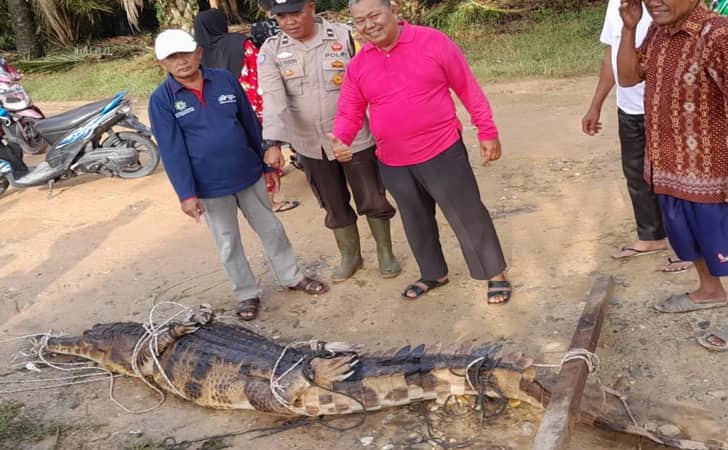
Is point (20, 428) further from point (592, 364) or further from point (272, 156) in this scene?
point (592, 364)

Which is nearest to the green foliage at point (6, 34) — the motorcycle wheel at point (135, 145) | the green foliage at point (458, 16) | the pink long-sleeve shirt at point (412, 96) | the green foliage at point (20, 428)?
the green foliage at point (458, 16)

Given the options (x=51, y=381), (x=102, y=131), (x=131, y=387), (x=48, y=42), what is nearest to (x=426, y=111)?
(x=131, y=387)

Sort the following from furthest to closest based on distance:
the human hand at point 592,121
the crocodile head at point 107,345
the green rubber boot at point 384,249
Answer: the green rubber boot at point 384,249 < the human hand at point 592,121 < the crocodile head at point 107,345

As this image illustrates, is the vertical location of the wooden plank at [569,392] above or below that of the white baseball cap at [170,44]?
below

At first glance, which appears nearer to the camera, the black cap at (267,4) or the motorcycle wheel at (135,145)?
the black cap at (267,4)

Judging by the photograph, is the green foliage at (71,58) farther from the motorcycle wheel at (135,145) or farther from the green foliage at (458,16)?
the motorcycle wheel at (135,145)

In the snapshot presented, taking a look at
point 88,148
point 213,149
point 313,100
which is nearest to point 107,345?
point 213,149

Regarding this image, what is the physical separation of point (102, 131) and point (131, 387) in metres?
4.10

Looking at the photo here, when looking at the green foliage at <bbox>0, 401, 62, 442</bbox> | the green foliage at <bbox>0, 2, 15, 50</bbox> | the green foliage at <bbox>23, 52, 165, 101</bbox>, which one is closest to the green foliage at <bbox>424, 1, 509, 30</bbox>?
the green foliage at <bbox>23, 52, 165, 101</bbox>

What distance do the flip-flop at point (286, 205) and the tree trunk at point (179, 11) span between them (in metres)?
6.13

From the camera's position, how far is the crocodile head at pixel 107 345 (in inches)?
153

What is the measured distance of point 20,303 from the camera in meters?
5.00

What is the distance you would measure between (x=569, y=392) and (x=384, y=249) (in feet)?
6.76

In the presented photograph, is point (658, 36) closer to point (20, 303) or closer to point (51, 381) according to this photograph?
point (51, 381)
